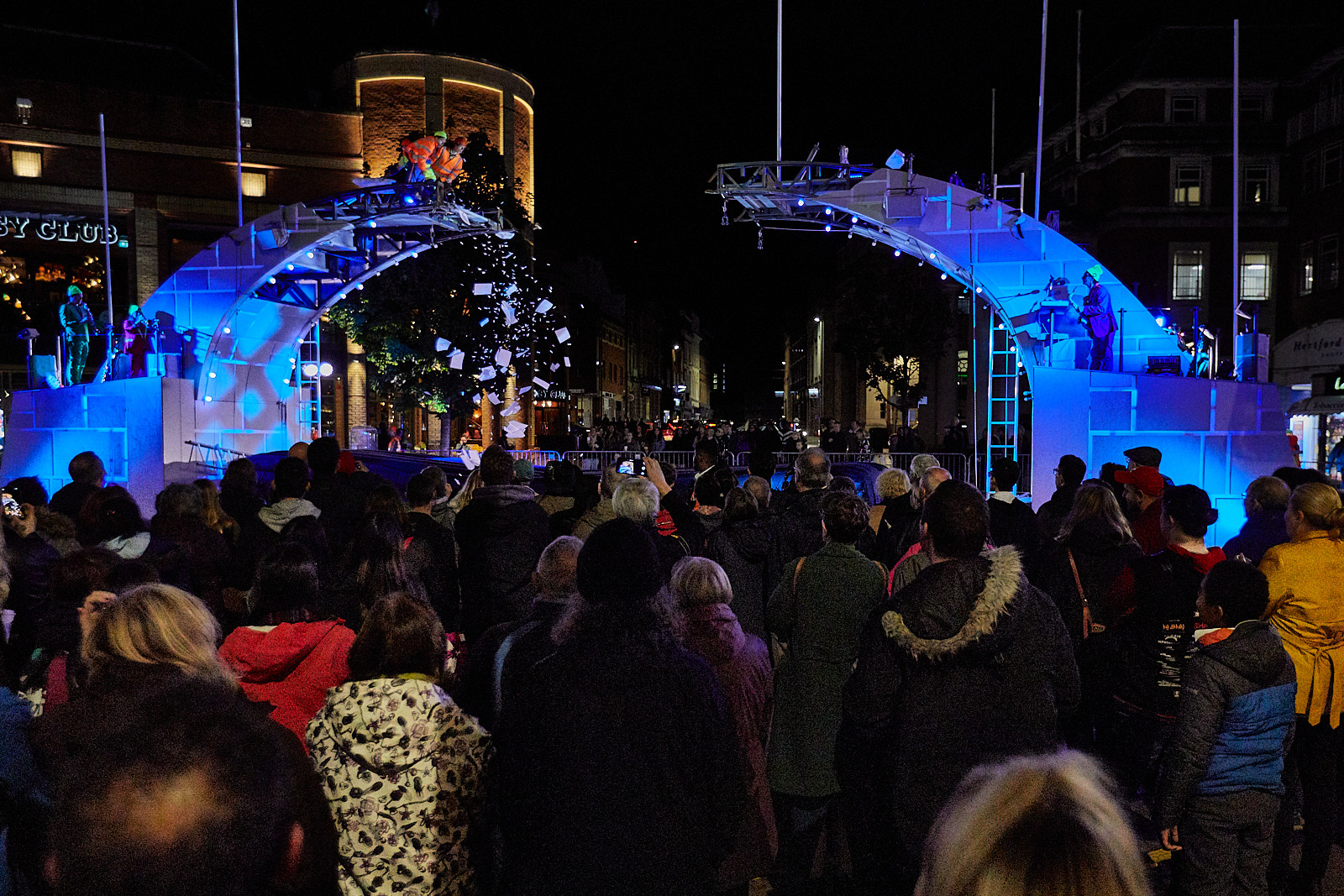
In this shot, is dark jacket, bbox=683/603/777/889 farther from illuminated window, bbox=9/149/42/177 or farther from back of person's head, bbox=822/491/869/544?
illuminated window, bbox=9/149/42/177

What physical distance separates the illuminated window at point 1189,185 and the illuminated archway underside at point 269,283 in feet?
91.8

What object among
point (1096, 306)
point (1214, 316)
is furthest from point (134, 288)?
point (1214, 316)

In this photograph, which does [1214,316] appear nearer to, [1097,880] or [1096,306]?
[1096,306]

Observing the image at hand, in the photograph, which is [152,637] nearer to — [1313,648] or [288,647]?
[288,647]

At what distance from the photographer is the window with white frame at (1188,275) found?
112 ft

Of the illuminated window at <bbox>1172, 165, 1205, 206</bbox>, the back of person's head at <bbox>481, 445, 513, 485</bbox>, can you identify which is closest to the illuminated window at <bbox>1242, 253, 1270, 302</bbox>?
the illuminated window at <bbox>1172, 165, 1205, 206</bbox>

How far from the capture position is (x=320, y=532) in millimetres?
5625

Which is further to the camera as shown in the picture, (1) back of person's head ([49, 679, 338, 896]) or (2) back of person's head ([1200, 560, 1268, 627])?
(2) back of person's head ([1200, 560, 1268, 627])

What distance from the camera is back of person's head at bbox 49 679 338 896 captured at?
1415mm

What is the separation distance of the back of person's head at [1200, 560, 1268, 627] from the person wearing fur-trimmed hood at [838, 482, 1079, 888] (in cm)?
72

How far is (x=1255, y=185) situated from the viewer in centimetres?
3394

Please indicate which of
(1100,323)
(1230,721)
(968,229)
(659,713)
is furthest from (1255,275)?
(659,713)

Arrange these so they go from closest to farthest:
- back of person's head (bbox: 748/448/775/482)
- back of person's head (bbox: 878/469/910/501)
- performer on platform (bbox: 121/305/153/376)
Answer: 1. back of person's head (bbox: 878/469/910/501)
2. back of person's head (bbox: 748/448/775/482)
3. performer on platform (bbox: 121/305/153/376)

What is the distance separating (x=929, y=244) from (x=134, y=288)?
27.0m
